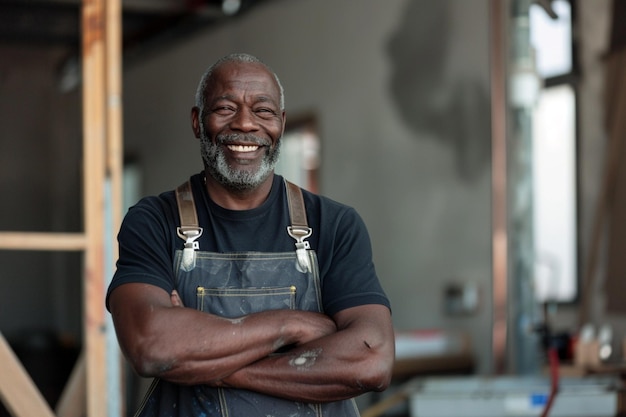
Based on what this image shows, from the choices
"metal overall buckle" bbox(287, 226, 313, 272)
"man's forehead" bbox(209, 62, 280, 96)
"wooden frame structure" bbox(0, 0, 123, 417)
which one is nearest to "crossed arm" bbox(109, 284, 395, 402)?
"metal overall buckle" bbox(287, 226, 313, 272)

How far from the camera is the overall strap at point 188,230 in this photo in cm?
238

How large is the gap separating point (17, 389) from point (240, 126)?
2.41m

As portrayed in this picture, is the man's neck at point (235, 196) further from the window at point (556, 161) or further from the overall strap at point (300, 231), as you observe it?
the window at point (556, 161)

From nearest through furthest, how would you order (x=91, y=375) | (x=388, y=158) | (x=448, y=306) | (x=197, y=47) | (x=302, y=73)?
(x=91, y=375), (x=448, y=306), (x=388, y=158), (x=302, y=73), (x=197, y=47)

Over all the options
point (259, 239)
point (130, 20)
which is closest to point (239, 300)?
point (259, 239)

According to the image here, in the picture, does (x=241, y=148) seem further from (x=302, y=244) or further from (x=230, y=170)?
(x=302, y=244)

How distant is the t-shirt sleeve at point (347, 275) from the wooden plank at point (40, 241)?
7.48ft

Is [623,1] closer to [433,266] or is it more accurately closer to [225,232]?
[433,266]

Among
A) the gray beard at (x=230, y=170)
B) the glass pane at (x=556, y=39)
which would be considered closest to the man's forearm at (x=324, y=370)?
the gray beard at (x=230, y=170)

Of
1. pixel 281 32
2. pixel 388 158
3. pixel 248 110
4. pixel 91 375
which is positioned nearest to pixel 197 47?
pixel 281 32

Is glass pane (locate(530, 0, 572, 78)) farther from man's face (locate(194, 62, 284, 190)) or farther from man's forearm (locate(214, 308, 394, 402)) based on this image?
man's forearm (locate(214, 308, 394, 402))

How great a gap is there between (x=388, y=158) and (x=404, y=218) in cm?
48

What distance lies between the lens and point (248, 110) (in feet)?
8.05

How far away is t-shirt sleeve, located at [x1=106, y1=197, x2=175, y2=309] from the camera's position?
2.34 m
